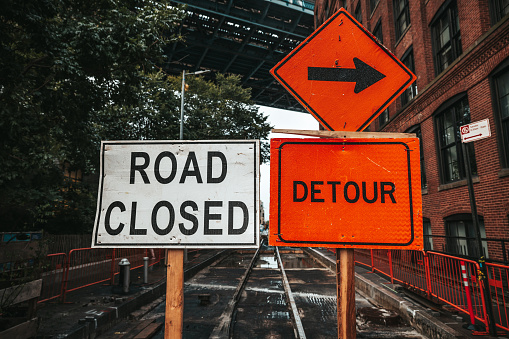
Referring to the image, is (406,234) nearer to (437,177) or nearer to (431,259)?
(431,259)

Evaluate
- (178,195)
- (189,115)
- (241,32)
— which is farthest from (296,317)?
(241,32)

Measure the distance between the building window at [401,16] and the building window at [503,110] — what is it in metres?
8.61

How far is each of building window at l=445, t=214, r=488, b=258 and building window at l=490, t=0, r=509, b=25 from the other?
6.33 m

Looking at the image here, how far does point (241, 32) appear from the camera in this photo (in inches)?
1489

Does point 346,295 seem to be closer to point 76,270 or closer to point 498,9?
point 76,270

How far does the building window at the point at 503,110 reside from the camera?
360 inches

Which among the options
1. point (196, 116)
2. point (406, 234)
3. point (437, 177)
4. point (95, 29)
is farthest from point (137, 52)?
point (196, 116)

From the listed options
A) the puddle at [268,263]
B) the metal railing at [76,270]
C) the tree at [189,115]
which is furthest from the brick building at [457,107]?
the tree at [189,115]

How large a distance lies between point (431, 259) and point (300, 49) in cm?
680

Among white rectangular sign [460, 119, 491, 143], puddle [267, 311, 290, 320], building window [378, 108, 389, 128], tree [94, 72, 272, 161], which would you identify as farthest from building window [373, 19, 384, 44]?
puddle [267, 311, 290, 320]

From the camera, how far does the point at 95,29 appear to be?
7.30 m

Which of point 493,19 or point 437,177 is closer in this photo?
point 493,19

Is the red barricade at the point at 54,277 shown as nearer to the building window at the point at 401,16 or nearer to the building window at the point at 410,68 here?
the building window at the point at 410,68

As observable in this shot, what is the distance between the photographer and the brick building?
926 cm
